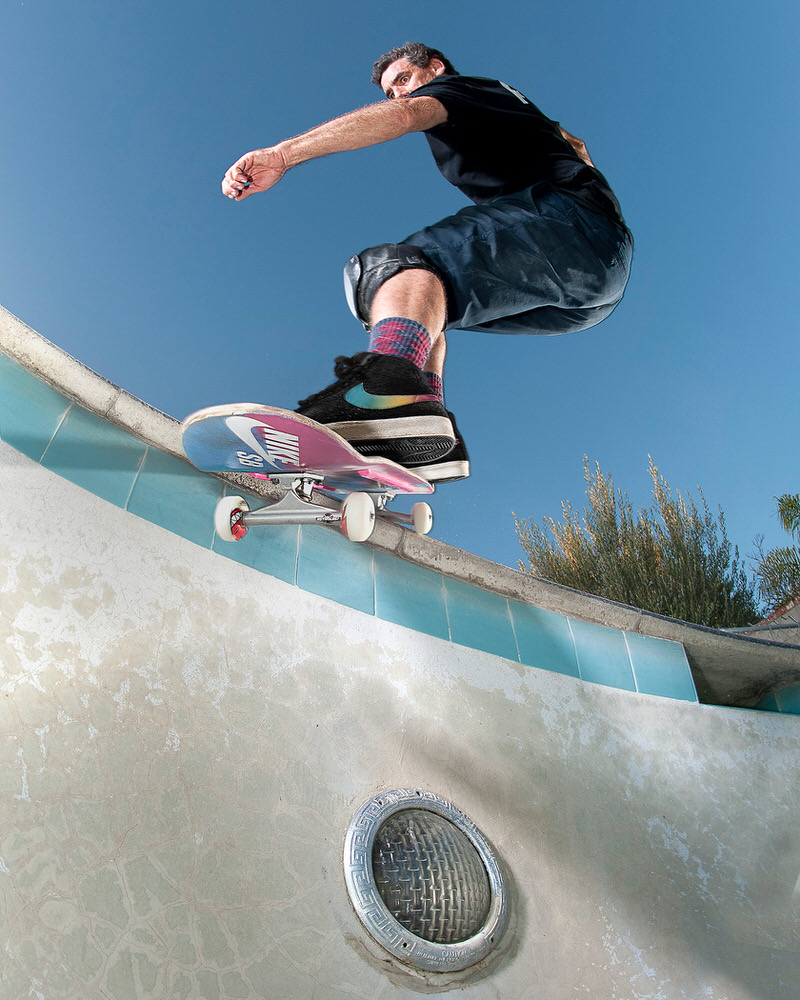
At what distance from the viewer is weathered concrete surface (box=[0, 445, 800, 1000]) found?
1.97 metres

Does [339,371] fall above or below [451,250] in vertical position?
below

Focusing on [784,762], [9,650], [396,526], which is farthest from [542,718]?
A: [9,650]

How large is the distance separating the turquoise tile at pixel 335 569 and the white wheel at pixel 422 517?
55cm

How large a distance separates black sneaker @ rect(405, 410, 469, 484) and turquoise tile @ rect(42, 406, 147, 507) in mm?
1498

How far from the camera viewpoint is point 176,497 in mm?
3174

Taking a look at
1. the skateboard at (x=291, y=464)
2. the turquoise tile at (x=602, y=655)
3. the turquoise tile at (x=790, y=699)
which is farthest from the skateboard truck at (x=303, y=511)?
the turquoise tile at (x=790, y=699)

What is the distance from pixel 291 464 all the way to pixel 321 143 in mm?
1172

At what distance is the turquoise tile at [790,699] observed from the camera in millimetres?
4637

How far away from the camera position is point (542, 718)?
349 centimetres

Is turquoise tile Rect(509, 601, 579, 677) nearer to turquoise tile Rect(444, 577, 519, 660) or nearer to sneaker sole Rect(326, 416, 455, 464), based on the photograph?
turquoise tile Rect(444, 577, 519, 660)

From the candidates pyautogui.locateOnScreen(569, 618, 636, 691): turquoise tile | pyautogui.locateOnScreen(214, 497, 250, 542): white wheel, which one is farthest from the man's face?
pyautogui.locateOnScreen(569, 618, 636, 691): turquoise tile

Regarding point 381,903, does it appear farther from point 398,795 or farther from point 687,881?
point 687,881

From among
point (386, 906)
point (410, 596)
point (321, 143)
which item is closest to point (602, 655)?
point (410, 596)

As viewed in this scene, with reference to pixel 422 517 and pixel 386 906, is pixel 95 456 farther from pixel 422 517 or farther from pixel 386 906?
pixel 386 906
